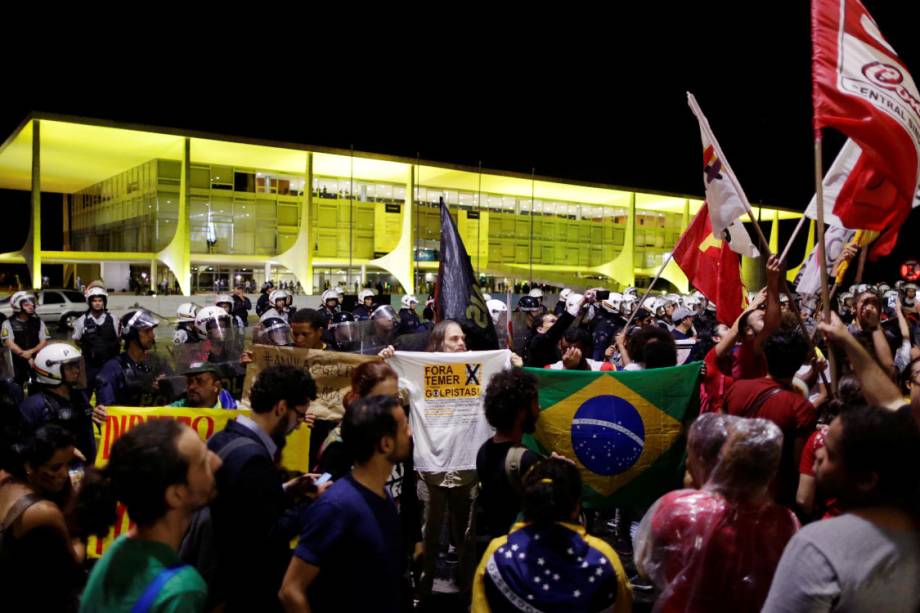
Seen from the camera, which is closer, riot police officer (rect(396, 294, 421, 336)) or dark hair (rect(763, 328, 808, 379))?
dark hair (rect(763, 328, 808, 379))

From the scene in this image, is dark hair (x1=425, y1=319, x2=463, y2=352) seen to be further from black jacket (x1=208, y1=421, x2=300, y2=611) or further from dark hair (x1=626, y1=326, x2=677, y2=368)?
black jacket (x1=208, y1=421, x2=300, y2=611)

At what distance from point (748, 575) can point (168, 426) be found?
2.35 metres

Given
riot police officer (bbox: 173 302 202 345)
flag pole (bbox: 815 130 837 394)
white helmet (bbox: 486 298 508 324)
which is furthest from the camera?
white helmet (bbox: 486 298 508 324)

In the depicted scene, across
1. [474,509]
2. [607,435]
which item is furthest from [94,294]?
[607,435]

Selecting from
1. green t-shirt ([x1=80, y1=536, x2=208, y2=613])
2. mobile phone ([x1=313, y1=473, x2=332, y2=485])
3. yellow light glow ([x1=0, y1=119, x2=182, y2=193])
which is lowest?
mobile phone ([x1=313, y1=473, x2=332, y2=485])

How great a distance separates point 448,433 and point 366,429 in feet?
8.41

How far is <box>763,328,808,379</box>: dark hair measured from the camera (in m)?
4.70

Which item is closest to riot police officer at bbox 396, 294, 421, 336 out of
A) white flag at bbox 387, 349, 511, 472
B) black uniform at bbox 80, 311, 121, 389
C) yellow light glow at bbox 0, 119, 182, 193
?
black uniform at bbox 80, 311, 121, 389

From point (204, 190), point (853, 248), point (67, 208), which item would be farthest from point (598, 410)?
point (67, 208)

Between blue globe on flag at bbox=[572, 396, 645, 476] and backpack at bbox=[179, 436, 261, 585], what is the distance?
2.84 meters

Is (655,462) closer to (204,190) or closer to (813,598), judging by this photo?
(813,598)

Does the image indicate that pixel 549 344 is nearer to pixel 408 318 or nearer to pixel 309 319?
pixel 309 319

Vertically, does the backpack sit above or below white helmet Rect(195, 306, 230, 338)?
below

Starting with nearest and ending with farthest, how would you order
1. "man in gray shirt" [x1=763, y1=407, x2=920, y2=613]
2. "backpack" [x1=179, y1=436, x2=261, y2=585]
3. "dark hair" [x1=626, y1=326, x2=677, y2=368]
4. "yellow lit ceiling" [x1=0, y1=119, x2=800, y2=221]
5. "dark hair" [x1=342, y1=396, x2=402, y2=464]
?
"man in gray shirt" [x1=763, y1=407, x2=920, y2=613]
"dark hair" [x1=342, y1=396, x2=402, y2=464]
"backpack" [x1=179, y1=436, x2=261, y2=585]
"dark hair" [x1=626, y1=326, x2=677, y2=368]
"yellow lit ceiling" [x1=0, y1=119, x2=800, y2=221]
